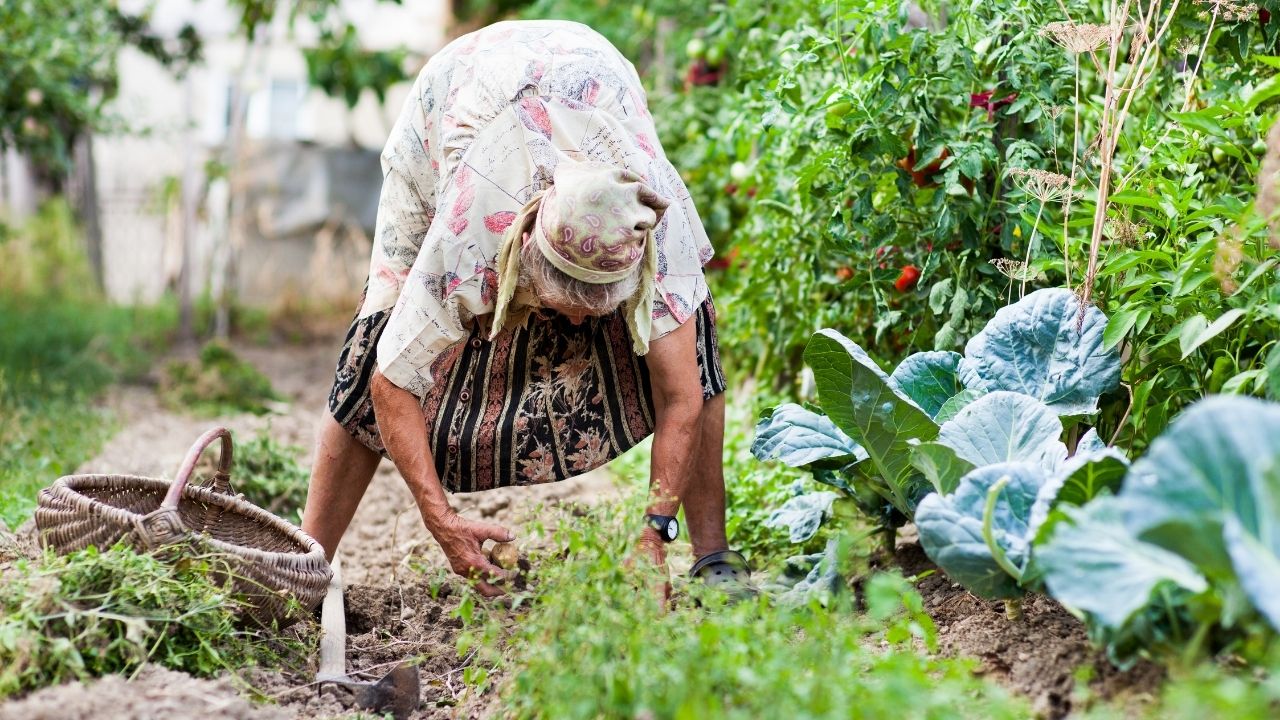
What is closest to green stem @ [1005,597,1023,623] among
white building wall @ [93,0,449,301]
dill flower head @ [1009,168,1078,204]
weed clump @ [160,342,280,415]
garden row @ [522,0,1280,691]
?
garden row @ [522,0,1280,691]

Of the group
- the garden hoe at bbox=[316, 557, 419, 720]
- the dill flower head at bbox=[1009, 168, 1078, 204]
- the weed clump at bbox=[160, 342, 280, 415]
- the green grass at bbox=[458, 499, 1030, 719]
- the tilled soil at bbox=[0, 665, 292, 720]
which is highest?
the dill flower head at bbox=[1009, 168, 1078, 204]

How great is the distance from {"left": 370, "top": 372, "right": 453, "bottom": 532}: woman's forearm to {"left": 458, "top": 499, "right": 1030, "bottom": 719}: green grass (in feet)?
1.24

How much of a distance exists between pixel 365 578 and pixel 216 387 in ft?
9.75

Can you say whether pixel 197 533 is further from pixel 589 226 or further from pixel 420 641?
pixel 589 226

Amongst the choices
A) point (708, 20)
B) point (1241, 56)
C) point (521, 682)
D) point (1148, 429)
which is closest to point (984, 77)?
point (1241, 56)

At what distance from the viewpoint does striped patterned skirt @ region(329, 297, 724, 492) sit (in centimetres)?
289

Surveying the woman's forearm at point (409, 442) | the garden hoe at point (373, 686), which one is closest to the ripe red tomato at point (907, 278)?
the woman's forearm at point (409, 442)

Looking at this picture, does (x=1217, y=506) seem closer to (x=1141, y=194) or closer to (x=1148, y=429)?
(x=1148, y=429)

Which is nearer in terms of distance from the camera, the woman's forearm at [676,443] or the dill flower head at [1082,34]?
the dill flower head at [1082,34]

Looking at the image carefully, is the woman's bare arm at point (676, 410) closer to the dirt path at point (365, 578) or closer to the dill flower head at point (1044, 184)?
the dirt path at point (365, 578)

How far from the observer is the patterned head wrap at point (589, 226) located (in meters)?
2.30

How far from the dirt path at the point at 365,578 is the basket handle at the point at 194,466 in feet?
1.20

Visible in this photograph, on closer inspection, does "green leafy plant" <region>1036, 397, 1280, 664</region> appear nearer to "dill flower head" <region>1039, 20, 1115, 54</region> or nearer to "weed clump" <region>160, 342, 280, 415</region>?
"dill flower head" <region>1039, 20, 1115, 54</region>

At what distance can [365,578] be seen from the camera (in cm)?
338
